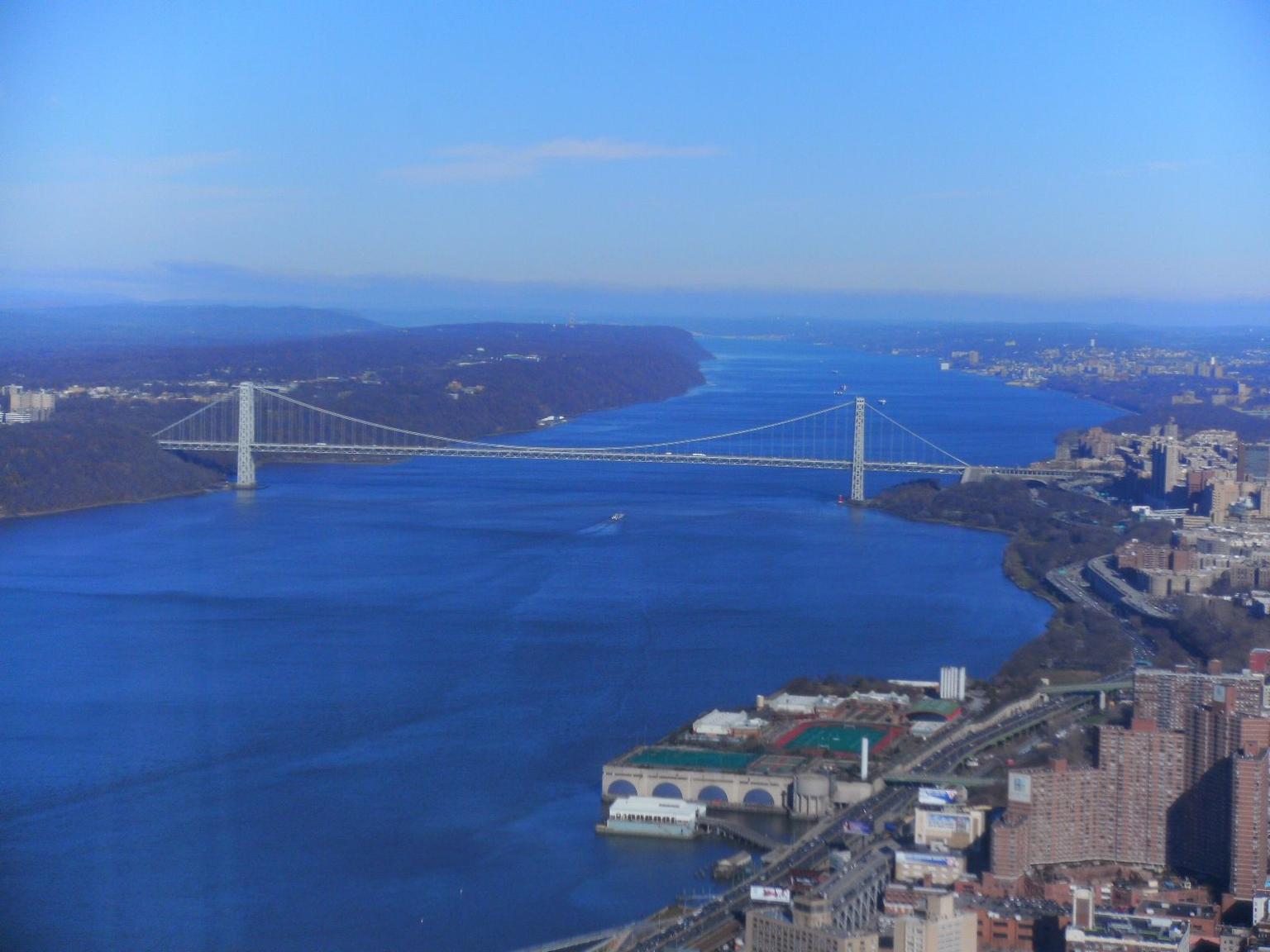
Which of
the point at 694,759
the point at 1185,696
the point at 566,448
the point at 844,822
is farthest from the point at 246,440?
the point at 1185,696

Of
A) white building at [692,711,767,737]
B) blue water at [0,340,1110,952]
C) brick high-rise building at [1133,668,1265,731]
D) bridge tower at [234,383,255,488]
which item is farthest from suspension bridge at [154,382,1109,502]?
brick high-rise building at [1133,668,1265,731]

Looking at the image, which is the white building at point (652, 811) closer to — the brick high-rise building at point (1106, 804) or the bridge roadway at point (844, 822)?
the bridge roadway at point (844, 822)

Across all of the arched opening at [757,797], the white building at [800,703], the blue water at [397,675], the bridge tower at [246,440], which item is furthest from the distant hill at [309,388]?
the arched opening at [757,797]

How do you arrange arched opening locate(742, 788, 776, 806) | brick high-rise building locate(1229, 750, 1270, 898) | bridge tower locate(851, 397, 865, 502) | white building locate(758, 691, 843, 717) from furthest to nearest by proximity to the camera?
bridge tower locate(851, 397, 865, 502) < white building locate(758, 691, 843, 717) < arched opening locate(742, 788, 776, 806) < brick high-rise building locate(1229, 750, 1270, 898)

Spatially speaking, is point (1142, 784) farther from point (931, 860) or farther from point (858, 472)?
point (858, 472)

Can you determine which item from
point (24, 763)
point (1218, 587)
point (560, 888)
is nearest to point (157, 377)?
point (1218, 587)

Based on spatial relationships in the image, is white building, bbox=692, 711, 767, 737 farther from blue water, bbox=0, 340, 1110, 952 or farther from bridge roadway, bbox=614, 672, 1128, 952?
bridge roadway, bbox=614, 672, 1128, 952
